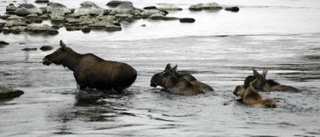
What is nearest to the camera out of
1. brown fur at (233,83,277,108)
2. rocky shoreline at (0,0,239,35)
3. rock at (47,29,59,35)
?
brown fur at (233,83,277,108)

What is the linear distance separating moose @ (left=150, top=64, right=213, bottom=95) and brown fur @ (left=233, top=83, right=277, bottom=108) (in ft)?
4.67

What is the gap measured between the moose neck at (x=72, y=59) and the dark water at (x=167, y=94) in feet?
2.18

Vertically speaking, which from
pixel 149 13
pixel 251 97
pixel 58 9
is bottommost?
pixel 251 97

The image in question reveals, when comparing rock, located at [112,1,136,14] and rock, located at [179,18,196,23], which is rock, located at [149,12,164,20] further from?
rock, located at [112,1,136,14]

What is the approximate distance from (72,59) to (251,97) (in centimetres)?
560

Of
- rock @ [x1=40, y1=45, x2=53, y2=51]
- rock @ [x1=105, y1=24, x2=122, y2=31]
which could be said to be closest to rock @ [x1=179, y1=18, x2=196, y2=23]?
rock @ [x1=105, y1=24, x2=122, y2=31]

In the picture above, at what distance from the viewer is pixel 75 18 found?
187 ft

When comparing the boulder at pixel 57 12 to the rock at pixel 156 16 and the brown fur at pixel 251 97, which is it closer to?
the rock at pixel 156 16

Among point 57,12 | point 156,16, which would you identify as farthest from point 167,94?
point 57,12

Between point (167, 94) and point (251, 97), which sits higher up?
point (251, 97)

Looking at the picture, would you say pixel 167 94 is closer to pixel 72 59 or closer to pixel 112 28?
pixel 72 59

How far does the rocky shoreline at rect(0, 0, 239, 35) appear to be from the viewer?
46353mm

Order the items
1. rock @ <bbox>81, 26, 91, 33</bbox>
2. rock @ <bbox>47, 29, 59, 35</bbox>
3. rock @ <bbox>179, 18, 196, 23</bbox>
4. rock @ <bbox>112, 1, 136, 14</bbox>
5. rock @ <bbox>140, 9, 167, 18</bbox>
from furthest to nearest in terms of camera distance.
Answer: rock @ <bbox>112, 1, 136, 14</bbox> → rock @ <bbox>140, 9, 167, 18</bbox> → rock @ <bbox>179, 18, 196, 23</bbox> → rock @ <bbox>81, 26, 91, 33</bbox> → rock @ <bbox>47, 29, 59, 35</bbox>

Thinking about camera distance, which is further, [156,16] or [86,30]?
[156,16]
